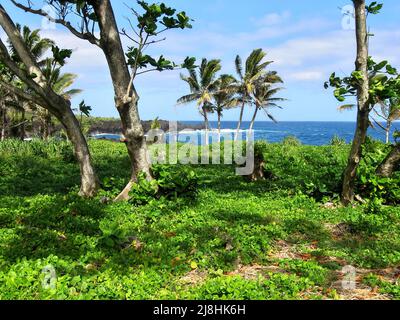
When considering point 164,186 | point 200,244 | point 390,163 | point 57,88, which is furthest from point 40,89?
point 57,88

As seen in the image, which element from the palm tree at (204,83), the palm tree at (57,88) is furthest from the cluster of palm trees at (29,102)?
the palm tree at (204,83)

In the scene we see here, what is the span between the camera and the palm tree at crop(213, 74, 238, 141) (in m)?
46.1

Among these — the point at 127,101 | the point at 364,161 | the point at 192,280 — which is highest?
the point at 127,101

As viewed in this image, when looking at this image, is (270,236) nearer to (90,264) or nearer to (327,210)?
(327,210)

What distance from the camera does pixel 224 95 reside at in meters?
48.2

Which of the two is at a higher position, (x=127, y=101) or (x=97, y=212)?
(x=127, y=101)

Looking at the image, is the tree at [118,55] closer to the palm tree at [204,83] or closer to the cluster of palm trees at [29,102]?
the cluster of palm trees at [29,102]

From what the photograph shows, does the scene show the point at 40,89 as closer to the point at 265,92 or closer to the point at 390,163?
the point at 390,163

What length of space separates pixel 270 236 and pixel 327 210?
8.30 feet

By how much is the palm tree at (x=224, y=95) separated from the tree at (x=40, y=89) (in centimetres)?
3476

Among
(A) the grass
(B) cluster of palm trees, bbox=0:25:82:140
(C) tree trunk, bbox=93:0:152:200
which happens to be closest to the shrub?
(A) the grass

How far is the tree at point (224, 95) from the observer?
46094 mm

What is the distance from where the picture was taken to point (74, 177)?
14.1 metres
